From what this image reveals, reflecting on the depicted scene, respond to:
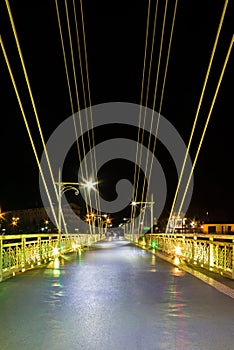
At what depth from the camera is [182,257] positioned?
1950cm

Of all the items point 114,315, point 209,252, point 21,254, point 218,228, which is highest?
point 209,252

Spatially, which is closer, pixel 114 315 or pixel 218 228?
pixel 114 315

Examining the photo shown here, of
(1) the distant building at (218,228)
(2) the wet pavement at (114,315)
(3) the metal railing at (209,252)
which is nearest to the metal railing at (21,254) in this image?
(2) the wet pavement at (114,315)

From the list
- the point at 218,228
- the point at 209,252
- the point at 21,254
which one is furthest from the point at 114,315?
the point at 218,228

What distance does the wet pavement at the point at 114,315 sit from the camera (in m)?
5.42

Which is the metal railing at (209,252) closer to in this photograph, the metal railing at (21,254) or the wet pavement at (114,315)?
the wet pavement at (114,315)

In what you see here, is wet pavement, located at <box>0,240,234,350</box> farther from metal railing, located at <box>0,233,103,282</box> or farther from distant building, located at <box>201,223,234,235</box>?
distant building, located at <box>201,223,234,235</box>

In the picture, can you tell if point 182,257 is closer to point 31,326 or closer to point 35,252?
point 35,252

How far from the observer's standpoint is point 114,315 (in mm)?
6977

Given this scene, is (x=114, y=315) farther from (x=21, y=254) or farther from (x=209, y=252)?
(x=21, y=254)

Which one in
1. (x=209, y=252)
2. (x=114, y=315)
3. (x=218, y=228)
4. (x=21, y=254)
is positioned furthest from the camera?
(x=218, y=228)

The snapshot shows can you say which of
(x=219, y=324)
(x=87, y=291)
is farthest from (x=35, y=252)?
(x=219, y=324)

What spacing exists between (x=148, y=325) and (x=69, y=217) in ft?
401

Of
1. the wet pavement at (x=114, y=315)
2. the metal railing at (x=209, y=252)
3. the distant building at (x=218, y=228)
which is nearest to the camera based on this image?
the wet pavement at (x=114, y=315)
